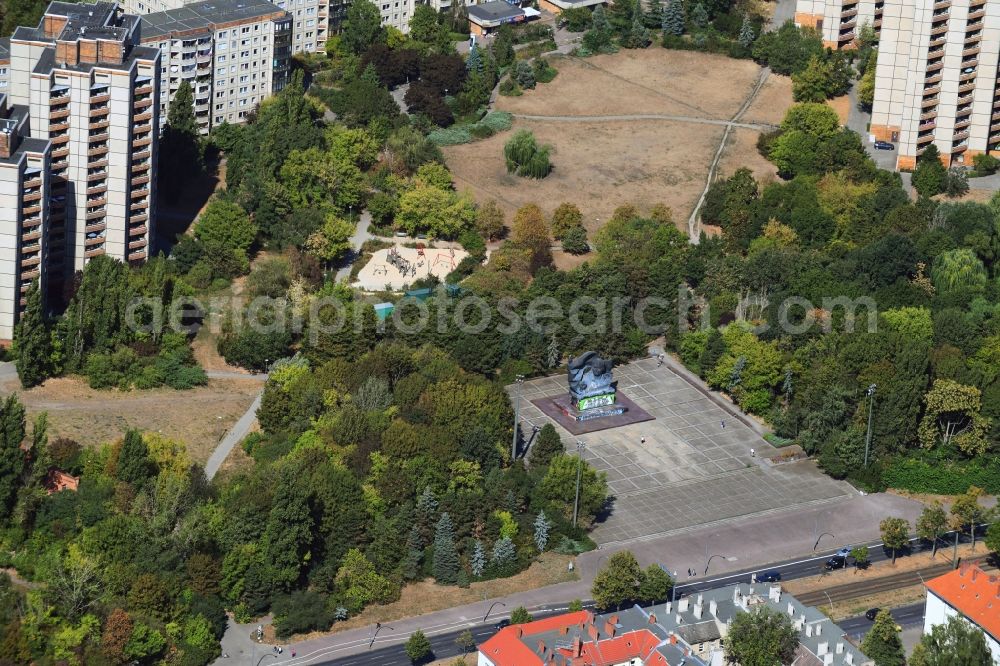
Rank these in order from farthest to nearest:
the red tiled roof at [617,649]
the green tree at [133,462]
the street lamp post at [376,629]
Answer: the green tree at [133,462], the street lamp post at [376,629], the red tiled roof at [617,649]

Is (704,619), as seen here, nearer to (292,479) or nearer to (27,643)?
(292,479)

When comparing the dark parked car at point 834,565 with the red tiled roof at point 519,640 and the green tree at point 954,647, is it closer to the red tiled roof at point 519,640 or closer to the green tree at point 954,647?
the green tree at point 954,647

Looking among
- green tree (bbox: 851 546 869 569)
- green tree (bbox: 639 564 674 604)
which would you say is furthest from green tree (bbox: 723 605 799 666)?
green tree (bbox: 851 546 869 569)

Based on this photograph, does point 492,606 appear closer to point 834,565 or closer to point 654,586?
point 654,586

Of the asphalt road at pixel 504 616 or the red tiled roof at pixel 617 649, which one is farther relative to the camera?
the asphalt road at pixel 504 616

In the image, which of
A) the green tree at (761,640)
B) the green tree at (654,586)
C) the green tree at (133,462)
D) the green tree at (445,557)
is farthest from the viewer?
the green tree at (133,462)

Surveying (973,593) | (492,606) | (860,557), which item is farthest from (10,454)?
(973,593)

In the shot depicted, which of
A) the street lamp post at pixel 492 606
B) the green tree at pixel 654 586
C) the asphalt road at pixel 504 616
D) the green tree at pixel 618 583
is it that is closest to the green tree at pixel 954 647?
the asphalt road at pixel 504 616
